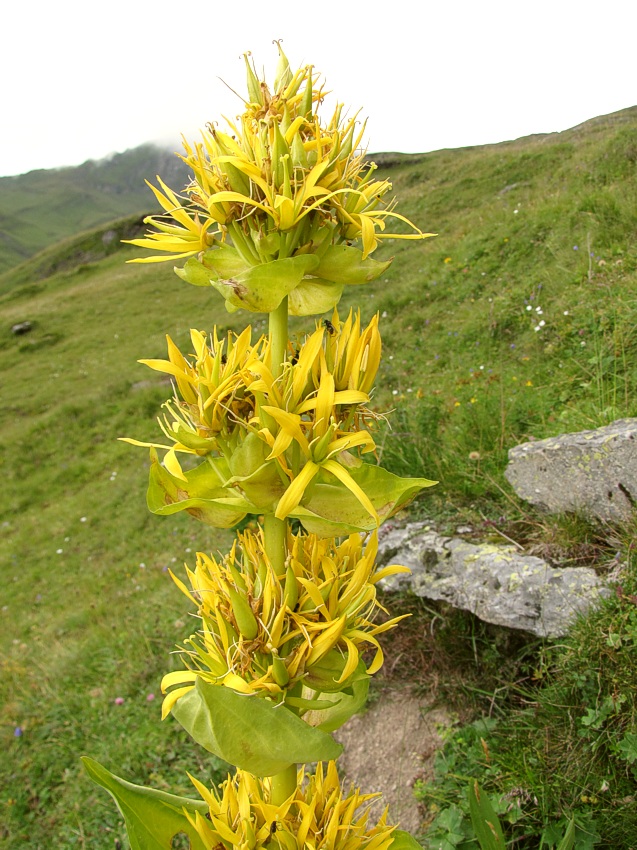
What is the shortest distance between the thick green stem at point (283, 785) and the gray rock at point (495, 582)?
1.81 meters

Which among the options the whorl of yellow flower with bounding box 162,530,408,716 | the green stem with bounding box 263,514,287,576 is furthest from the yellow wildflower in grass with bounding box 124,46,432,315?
the whorl of yellow flower with bounding box 162,530,408,716

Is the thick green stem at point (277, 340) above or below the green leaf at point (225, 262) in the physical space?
below

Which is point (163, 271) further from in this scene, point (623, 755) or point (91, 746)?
point (623, 755)

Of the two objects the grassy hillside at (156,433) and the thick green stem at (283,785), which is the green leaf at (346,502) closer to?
the thick green stem at (283,785)

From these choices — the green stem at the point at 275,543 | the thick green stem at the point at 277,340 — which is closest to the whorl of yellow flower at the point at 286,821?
the green stem at the point at 275,543

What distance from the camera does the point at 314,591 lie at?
1555 millimetres

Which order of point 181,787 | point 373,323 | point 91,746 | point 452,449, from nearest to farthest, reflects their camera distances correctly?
point 373,323
point 181,787
point 91,746
point 452,449

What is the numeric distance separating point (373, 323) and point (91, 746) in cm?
435

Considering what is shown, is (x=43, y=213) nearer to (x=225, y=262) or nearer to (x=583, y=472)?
(x=583, y=472)

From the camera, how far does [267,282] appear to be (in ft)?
5.05

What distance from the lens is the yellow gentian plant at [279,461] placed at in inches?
59.5

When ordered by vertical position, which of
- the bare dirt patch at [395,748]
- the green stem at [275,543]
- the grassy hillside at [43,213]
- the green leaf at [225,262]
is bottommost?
the bare dirt patch at [395,748]

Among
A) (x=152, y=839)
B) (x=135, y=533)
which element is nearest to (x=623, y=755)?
(x=152, y=839)

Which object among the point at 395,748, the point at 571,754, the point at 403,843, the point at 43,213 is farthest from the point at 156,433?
the point at 43,213
